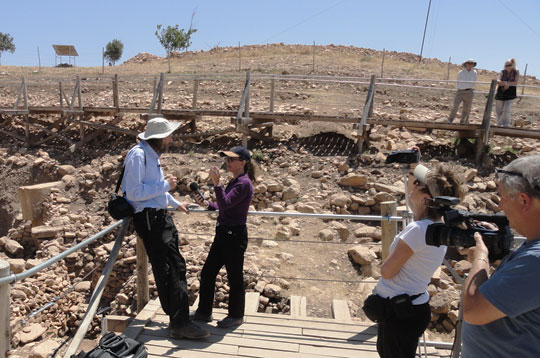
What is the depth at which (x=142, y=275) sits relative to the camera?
4.45m

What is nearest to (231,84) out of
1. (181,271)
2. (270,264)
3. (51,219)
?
(51,219)

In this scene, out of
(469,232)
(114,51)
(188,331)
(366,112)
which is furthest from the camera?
(114,51)

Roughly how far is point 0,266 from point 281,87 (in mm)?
17680

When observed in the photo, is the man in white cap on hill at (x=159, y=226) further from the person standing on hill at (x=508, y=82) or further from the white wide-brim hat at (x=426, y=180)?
the person standing on hill at (x=508, y=82)

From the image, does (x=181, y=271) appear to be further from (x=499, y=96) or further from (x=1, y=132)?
(x=1, y=132)

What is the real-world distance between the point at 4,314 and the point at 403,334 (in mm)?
2310

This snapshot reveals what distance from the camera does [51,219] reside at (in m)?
11.3

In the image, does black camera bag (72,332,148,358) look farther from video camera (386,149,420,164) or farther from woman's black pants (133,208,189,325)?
video camera (386,149,420,164)

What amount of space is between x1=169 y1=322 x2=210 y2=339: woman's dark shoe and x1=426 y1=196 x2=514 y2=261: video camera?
7.39ft

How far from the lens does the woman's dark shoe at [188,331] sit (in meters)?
3.77

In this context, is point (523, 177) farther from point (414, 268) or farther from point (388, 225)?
point (388, 225)

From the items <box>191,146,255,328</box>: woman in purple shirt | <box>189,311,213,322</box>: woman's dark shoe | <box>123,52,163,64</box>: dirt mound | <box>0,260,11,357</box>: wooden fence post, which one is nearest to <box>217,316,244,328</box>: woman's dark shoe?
<box>191,146,255,328</box>: woman in purple shirt

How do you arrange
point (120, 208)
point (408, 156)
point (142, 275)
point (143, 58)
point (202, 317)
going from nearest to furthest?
point (408, 156), point (120, 208), point (202, 317), point (142, 275), point (143, 58)

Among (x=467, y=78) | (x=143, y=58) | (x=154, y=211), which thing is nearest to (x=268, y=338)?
(x=154, y=211)
